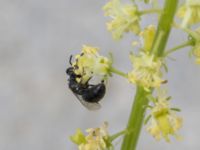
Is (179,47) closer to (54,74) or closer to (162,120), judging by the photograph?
(162,120)

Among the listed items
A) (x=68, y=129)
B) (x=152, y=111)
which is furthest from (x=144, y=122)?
(x=68, y=129)

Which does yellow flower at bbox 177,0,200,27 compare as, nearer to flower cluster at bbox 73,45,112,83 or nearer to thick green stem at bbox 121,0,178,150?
thick green stem at bbox 121,0,178,150

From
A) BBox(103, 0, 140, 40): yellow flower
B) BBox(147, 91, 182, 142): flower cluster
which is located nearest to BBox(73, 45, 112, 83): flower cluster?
BBox(103, 0, 140, 40): yellow flower

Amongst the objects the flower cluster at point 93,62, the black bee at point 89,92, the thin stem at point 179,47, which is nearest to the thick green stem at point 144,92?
the thin stem at point 179,47

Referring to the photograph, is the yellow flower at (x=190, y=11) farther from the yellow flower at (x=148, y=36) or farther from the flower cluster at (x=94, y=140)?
the flower cluster at (x=94, y=140)

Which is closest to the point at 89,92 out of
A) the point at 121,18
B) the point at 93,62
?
the point at 93,62

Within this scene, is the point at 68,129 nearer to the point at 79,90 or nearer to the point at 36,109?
the point at 36,109
